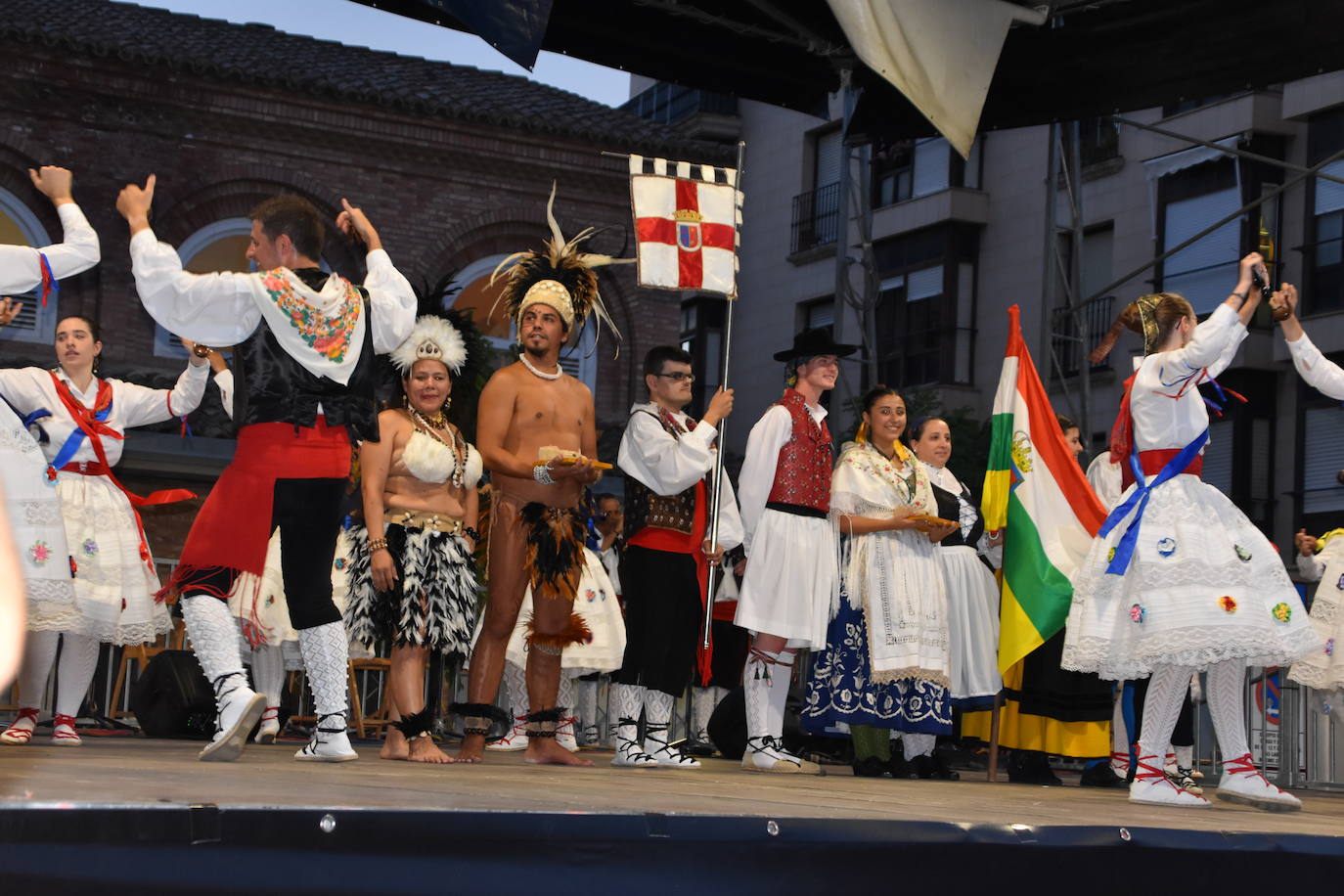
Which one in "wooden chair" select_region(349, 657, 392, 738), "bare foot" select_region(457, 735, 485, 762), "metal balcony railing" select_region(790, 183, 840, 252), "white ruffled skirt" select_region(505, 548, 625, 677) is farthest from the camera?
"metal balcony railing" select_region(790, 183, 840, 252)

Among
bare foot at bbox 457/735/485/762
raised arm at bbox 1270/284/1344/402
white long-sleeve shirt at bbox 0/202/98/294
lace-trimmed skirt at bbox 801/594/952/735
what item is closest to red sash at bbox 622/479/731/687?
lace-trimmed skirt at bbox 801/594/952/735

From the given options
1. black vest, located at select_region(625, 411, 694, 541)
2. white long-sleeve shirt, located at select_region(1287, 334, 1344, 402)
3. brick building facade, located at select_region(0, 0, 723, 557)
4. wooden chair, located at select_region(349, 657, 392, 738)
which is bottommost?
wooden chair, located at select_region(349, 657, 392, 738)

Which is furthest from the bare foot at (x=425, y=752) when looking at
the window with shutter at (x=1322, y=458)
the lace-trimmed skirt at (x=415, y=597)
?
the window with shutter at (x=1322, y=458)

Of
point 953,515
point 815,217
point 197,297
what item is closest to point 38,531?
point 197,297

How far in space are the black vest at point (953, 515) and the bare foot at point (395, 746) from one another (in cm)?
324

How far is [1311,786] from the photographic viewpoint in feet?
32.4

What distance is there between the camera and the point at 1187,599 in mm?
6156

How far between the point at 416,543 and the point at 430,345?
93 cm

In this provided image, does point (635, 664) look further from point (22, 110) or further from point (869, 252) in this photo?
point (22, 110)

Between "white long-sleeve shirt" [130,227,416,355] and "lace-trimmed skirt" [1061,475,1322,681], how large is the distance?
3059 millimetres

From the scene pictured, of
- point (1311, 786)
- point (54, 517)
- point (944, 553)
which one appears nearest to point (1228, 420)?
point (1311, 786)

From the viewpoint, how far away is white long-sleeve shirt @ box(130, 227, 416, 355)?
5.50m

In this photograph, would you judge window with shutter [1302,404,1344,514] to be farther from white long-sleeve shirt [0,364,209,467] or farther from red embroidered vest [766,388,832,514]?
white long-sleeve shirt [0,364,209,467]

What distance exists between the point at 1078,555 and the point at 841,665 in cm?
133
